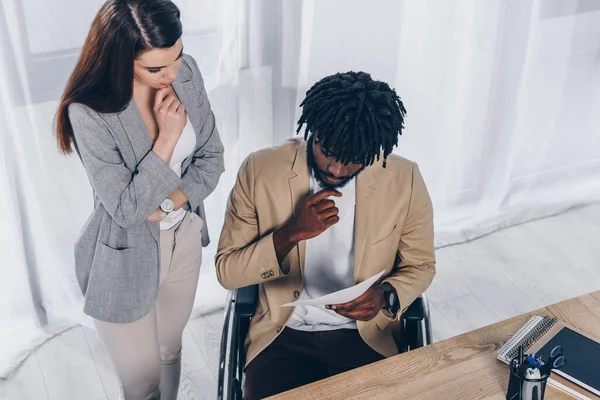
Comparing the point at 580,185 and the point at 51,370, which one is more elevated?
the point at 580,185


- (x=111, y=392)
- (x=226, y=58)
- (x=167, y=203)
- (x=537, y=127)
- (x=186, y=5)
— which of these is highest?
(x=186, y=5)

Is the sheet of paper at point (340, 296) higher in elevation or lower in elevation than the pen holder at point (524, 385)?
higher

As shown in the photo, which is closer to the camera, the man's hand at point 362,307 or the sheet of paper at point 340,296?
the sheet of paper at point 340,296

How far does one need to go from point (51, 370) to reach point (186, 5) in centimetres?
135

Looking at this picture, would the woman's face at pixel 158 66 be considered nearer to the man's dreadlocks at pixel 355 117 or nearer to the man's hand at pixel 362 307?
the man's dreadlocks at pixel 355 117

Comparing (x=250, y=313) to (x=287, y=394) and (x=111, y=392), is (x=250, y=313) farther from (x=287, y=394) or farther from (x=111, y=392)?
(x=111, y=392)

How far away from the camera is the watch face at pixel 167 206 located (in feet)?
6.10

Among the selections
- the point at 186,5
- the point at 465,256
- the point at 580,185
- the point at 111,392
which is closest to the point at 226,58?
the point at 186,5

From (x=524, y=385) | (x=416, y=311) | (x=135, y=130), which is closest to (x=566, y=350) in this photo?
(x=524, y=385)

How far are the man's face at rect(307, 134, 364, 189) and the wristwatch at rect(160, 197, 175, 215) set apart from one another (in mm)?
365

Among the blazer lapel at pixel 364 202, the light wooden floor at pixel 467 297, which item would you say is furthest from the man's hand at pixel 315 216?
the light wooden floor at pixel 467 297

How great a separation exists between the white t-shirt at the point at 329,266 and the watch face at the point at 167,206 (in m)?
0.36

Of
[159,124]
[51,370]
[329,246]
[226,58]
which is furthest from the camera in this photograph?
[51,370]

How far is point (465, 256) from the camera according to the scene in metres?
3.27
